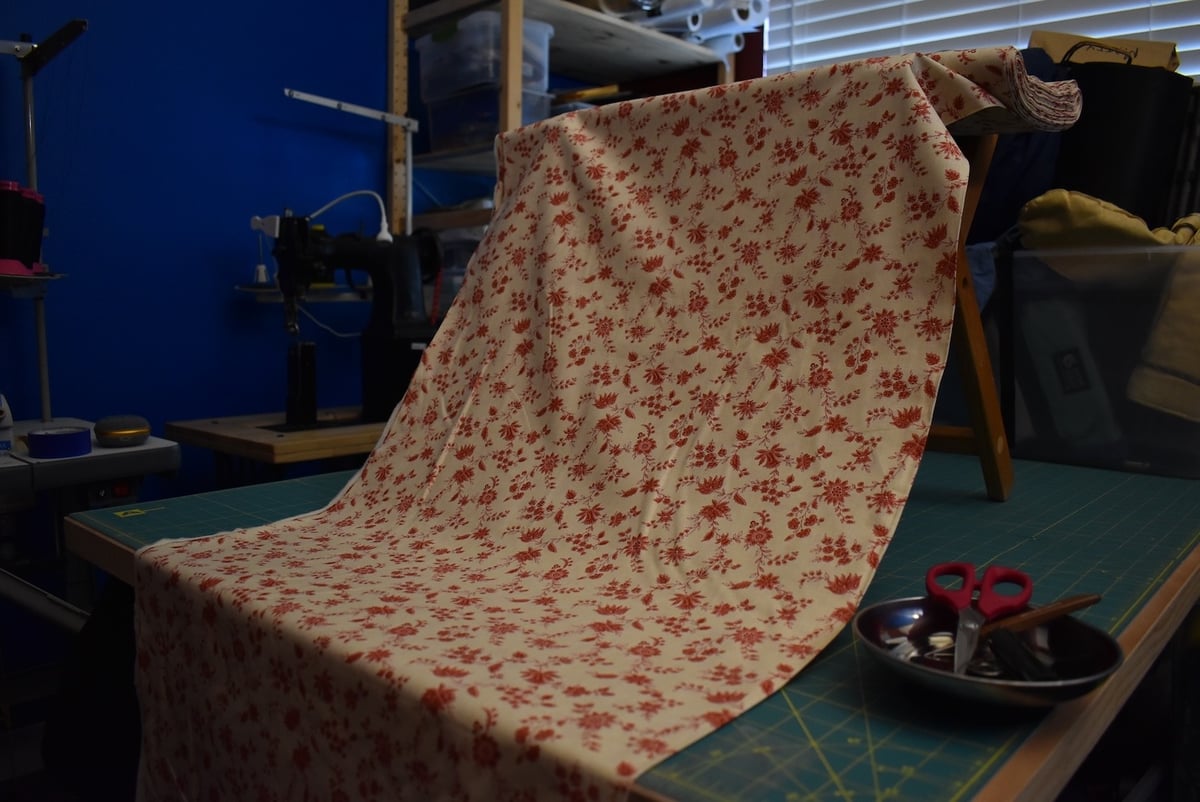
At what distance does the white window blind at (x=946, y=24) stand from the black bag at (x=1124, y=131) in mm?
363

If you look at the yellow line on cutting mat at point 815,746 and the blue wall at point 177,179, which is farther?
the blue wall at point 177,179

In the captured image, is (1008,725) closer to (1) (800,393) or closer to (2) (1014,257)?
(1) (800,393)

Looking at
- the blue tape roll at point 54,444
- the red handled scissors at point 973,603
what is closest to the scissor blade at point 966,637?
the red handled scissors at point 973,603

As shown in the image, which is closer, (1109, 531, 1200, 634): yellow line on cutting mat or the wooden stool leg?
(1109, 531, 1200, 634): yellow line on cutting mat

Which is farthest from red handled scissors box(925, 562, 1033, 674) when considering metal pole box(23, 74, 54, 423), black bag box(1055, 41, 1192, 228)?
metal pole box(23, 74, 54, 423)

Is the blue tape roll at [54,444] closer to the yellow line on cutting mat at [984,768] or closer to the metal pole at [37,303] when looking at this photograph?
the metal pole at [37,303]

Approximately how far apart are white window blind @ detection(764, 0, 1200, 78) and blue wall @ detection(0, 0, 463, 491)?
1.10 metres

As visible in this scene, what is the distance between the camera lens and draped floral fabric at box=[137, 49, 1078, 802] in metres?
0.62

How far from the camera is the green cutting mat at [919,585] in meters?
0.50

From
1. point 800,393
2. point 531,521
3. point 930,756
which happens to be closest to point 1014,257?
point 800,393

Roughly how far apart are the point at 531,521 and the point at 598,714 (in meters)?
0.41

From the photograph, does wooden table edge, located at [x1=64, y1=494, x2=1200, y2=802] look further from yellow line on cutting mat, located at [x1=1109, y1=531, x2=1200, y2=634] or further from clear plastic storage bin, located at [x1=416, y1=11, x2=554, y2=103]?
clear plastic storage bin, located at [x1=416, y1=11, x2=554, y2=103]

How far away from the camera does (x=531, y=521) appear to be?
96 centimetres

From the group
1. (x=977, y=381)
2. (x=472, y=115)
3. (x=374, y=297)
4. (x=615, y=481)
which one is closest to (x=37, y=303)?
(x=374, y=297)
